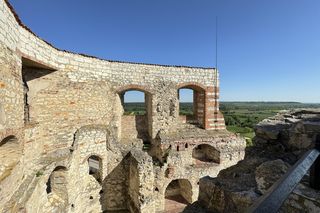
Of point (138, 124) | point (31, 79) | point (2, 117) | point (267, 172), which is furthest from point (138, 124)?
point (267, 172)

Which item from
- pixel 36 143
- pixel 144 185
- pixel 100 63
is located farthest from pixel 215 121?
pixel 36 143

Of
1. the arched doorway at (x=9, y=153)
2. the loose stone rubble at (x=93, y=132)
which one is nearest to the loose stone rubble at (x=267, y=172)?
the loose stone rubble at (x=93, y=132)

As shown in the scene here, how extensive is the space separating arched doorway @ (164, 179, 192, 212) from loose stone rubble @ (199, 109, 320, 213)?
731 centimetres

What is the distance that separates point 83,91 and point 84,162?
9.50 ft

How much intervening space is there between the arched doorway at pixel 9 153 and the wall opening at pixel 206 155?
8.84 m

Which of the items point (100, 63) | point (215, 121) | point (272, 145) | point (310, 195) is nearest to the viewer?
point (310, 195)

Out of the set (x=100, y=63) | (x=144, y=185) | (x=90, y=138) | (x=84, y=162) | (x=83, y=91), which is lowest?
(x=144, y=185)

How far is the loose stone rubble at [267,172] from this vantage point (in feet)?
6.59

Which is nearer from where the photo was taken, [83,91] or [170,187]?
[83,91]

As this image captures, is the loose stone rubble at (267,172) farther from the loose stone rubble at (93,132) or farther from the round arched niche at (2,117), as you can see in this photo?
the loose stone rubble at (93,132)

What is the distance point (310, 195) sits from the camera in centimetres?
190

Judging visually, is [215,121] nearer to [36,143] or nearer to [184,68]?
[184,68]

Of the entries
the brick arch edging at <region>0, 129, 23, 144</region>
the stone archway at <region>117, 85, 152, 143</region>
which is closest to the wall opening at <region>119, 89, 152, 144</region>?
the stone archway at <region>117, 85, 152, 143</region>

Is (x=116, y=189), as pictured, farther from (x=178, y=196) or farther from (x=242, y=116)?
(x=242, y=116)
